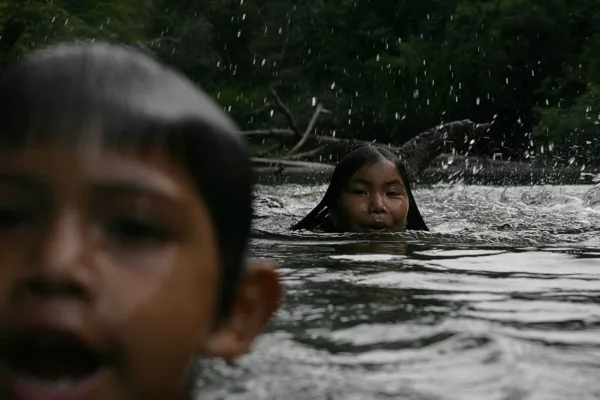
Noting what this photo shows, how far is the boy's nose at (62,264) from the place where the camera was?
4.76ft

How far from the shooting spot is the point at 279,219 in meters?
8.10

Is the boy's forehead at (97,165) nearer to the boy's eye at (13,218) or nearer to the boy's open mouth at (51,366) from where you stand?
the boy's eye at (13,218)

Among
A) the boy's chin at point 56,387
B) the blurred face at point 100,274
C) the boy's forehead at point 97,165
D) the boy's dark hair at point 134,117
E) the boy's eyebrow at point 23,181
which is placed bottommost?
the boy's chin at point 56,387

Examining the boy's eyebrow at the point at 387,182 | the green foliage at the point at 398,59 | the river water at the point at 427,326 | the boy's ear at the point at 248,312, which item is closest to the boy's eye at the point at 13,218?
the boy's ear at the point at 248,312

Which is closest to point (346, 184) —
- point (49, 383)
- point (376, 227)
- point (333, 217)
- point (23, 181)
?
point (333, 217)

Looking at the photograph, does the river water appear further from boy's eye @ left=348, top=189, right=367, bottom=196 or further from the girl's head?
boy's eye @ left=348, top=189, right=367, bottom=196

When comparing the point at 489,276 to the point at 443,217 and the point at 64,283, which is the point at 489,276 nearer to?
the point at 64,283

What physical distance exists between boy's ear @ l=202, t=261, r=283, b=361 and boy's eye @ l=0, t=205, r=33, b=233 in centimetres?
48

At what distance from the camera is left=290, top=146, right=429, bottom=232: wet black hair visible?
21.7ft

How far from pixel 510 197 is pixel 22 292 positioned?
10.7 meters

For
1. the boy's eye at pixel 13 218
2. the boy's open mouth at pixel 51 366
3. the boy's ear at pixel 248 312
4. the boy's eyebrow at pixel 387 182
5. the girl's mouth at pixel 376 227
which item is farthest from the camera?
the boy's eyebrow at pixel 387 182

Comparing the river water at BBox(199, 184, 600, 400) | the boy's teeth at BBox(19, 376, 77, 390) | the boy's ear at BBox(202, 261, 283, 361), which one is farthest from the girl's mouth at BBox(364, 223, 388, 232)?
the boy's teeth at BBox(19, 376, 77, 390)

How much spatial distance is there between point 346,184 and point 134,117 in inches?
195

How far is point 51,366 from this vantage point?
1453 millimetres
